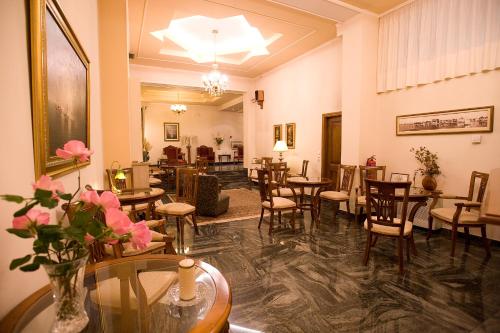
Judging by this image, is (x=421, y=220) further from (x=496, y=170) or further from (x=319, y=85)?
(x=319, y=85)

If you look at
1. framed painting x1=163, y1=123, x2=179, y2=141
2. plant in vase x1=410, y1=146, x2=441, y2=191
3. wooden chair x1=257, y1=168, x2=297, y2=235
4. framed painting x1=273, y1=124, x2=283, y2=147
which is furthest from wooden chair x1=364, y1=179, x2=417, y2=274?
framed painting x1=163, y1=123, x2=179, y2=141

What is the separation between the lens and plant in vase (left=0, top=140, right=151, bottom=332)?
0.69 meters

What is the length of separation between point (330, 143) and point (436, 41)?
2.77m

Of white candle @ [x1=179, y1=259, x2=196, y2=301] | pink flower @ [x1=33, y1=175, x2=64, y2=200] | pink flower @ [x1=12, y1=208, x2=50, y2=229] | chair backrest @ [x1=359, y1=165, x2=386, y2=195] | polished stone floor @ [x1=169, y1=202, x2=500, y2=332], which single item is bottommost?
polished stone floor @ [x1=169, y1=202, x2=500, y2=332]

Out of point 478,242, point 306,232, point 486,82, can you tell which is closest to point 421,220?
point 478,242

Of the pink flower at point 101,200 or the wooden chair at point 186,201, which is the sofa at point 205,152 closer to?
the wooden chair at point 186,201

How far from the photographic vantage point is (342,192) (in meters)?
4.88

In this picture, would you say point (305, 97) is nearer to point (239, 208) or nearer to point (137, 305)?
point (239, 208)

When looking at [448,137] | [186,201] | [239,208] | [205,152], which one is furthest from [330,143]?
[205,152]

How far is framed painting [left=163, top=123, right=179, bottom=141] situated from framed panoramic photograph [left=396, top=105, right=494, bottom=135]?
11013 millimetres

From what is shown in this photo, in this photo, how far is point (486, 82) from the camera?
3.52 metres

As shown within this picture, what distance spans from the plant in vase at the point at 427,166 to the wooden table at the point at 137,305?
3.83 metres

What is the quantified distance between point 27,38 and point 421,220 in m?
5.08

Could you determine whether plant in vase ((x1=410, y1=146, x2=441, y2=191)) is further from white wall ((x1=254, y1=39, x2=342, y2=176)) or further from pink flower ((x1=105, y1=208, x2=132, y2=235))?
pink flower ((x1=105, y1=208, x2=132, y2=235))
